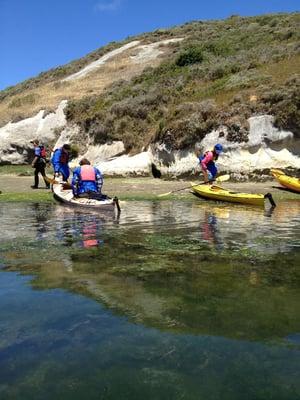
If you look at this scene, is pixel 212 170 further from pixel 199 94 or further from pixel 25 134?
pixel 25 134

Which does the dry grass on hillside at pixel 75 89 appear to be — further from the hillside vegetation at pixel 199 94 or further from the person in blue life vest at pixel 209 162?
the person in blue life vest at pixel 209 162

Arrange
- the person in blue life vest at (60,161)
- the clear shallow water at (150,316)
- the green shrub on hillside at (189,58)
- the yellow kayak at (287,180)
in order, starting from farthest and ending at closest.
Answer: the green shrub on hillside at (189,58) → the person in blue life vest at (60,161) → the yellow kayak at (287,180) → the clear shallow water at (150,316)

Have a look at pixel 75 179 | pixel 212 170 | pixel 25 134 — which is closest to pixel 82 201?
pixel 75 179

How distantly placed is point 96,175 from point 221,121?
31.1ft

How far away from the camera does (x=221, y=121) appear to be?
74.2 ft

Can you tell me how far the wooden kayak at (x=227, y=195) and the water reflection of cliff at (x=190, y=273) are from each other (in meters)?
2.98

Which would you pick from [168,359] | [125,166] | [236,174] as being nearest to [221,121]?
[236,174]

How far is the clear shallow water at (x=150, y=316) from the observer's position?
393cm

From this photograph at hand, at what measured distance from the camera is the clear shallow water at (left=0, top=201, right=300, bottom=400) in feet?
12.9

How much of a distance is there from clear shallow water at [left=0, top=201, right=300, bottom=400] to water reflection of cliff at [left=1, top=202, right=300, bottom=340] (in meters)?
0.02

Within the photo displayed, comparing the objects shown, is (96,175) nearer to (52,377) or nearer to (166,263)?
(166,263)

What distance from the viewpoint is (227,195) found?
16266mm

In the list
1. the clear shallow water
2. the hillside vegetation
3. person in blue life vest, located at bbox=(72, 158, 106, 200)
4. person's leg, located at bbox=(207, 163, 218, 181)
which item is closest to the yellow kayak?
person's leg, located at bbox=(207, 163, 218, 181)

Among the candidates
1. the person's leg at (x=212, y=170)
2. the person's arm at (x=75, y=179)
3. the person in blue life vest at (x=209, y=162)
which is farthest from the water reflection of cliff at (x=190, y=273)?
the person's leg at (x=212, y=170)
